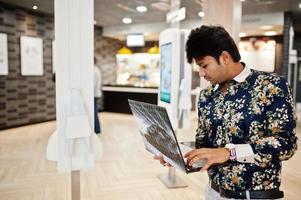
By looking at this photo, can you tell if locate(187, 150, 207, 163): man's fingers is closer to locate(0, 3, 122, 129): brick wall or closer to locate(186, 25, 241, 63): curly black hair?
locate(186, 25, 241, 63): curly black hair

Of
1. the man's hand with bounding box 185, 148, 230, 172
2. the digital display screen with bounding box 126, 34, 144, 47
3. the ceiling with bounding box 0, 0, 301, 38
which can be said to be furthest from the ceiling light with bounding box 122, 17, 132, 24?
the man's hand with bounding box 185, 148, 230, 172

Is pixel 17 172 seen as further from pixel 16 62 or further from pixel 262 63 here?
pixel 262 63

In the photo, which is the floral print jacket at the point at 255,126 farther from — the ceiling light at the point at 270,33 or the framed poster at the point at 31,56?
the ceiling light at the point at 270,33

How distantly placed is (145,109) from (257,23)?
8.36m

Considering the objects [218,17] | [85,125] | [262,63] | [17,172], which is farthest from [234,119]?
[262,63]

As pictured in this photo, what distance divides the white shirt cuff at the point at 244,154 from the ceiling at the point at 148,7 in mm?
5742

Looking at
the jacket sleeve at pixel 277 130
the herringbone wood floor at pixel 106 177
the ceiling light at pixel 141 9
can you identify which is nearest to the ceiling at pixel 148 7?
the ceiling light at pixel 141 9

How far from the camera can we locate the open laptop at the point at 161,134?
0.96 meters

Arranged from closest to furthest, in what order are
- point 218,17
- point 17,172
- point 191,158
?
point 191,158 < point 218,17 < point 17,172

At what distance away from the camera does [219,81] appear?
1.22 m

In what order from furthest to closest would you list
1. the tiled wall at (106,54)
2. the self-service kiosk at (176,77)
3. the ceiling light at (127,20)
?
the tiled wall at (106,54), the ceiling light at (127,20), the self-service kiosk at (176,77)

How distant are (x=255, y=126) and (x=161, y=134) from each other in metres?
0.36

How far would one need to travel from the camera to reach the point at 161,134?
3.44 ft

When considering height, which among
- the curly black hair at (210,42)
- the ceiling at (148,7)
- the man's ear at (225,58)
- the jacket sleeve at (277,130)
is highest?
the ceiling at (148,7)
